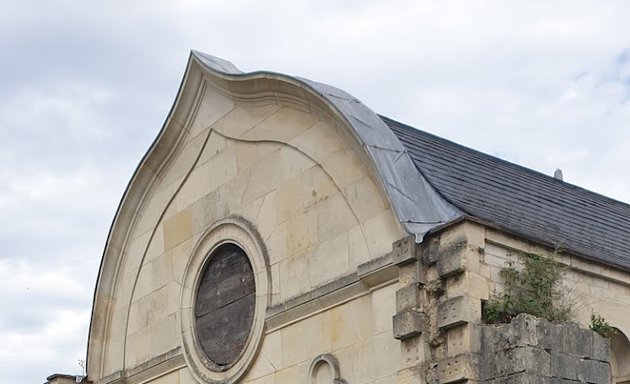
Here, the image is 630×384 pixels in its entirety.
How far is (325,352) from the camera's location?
45.2ft

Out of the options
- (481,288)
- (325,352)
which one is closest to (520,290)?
(481,288)

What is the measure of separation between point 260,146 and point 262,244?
1454 mm

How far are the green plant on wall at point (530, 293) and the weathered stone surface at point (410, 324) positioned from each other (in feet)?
2.25

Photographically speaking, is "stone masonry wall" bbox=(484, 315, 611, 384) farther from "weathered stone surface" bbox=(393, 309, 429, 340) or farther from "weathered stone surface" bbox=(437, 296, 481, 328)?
"weathered stone surface" bbox=(393, 309, 429, 340)

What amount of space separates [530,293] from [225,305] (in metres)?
5.27

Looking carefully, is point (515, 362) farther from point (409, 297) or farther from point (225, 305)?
point (225, 305)

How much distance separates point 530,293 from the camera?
12375mm

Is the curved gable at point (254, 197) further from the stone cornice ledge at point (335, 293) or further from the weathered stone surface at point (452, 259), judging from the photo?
the weathered stone surface at point (452, 259)

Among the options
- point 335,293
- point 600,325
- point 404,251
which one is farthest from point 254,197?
point 600,325

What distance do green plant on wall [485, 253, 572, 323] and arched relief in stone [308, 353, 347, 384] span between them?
227cm

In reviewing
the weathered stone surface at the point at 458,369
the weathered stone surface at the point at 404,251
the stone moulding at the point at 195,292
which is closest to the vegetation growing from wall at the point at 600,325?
the weathered stone surface at the point at 458,369

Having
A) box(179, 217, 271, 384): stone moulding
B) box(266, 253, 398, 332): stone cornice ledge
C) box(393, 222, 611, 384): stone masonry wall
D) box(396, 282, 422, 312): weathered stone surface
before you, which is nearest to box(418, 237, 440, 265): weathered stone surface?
box(393, 222, 611, 384): stone masonry wall

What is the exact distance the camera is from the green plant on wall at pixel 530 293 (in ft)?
39.7

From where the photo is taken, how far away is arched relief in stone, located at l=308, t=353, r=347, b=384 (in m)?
13.4
